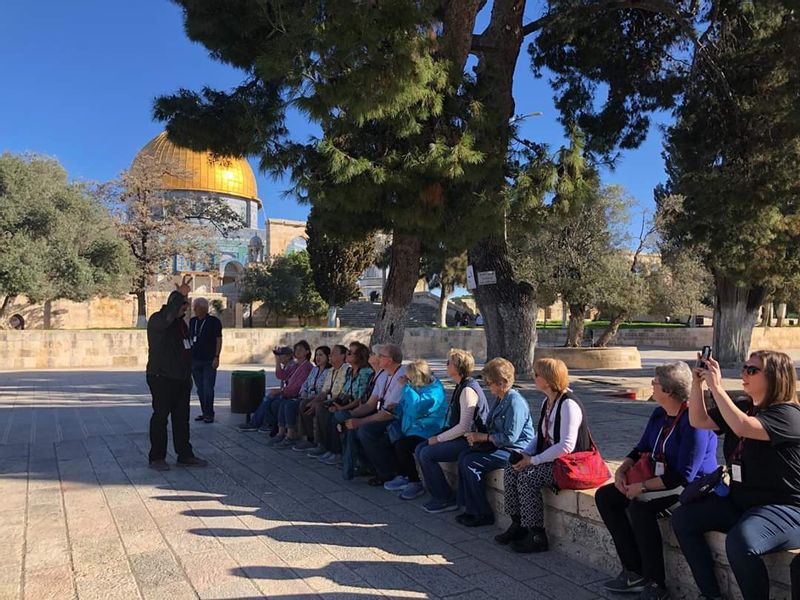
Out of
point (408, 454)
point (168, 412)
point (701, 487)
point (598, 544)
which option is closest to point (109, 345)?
point (168, 412)

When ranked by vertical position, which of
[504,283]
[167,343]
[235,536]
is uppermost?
[504,283]

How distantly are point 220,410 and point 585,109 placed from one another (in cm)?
787

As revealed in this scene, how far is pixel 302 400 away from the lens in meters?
6.72

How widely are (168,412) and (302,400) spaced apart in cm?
149

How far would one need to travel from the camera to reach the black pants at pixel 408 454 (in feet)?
16.0

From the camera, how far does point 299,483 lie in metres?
5.19

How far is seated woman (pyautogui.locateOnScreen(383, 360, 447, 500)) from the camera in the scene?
4.83 m

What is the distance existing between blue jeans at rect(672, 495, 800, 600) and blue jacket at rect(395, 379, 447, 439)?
2.17 meters

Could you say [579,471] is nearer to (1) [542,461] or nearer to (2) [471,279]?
(1) [542,461]

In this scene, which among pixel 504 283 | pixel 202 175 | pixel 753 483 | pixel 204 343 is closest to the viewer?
pixel 753 483

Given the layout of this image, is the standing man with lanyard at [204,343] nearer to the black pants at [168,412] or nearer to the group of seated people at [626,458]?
the black pants at [168,412]

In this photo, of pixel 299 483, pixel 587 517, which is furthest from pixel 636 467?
pixel 299 483

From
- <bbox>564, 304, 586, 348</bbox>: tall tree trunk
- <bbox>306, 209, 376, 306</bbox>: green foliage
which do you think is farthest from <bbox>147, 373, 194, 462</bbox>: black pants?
<bbox>306, 209, 376, 306</bbox>: green foliage

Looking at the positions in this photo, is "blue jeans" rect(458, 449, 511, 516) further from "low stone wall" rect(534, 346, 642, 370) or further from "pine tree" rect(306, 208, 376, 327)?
"pine tree" rect(306, 208, 376, 327)
